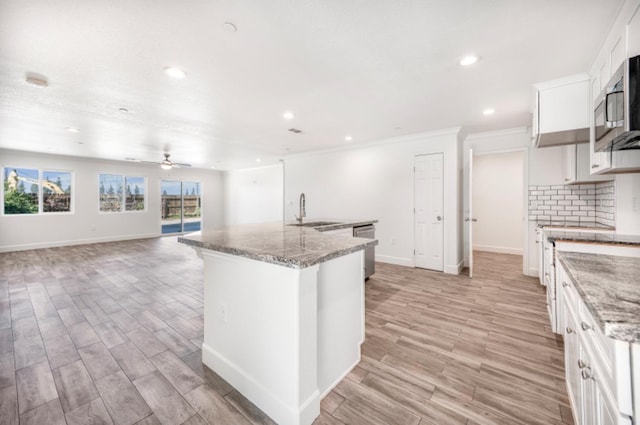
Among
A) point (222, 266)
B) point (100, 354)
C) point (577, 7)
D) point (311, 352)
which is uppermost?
point (577, 7)

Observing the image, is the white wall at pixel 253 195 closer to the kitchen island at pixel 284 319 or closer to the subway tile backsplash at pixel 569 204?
the subway tile backsplash at pixel 569 204

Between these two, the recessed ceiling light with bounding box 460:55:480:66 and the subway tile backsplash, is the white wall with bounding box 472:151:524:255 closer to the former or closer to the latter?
the subway tile backsplash

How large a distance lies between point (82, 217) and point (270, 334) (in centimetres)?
904

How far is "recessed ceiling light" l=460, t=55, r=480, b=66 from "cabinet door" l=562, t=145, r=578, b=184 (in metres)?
2.38

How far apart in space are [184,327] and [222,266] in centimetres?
135

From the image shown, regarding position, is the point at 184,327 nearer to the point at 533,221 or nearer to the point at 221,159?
the point at 533,221

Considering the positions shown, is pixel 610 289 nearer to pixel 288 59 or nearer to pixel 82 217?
pixel 288 59

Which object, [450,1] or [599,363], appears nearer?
[599,363]

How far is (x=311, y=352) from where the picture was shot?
5.03 feet

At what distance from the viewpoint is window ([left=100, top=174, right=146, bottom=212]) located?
8.14 m

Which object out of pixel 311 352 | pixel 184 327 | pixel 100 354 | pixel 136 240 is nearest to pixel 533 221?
pixel 311 352

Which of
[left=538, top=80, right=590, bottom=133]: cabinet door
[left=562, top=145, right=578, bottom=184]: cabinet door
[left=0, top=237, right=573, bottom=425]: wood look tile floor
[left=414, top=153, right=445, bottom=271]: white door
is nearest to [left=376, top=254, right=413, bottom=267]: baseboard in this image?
[left=414, top=153, right=445, bottom=271]: white door

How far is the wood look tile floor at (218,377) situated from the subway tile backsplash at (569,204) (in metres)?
1.11

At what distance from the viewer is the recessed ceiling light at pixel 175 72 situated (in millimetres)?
2438
